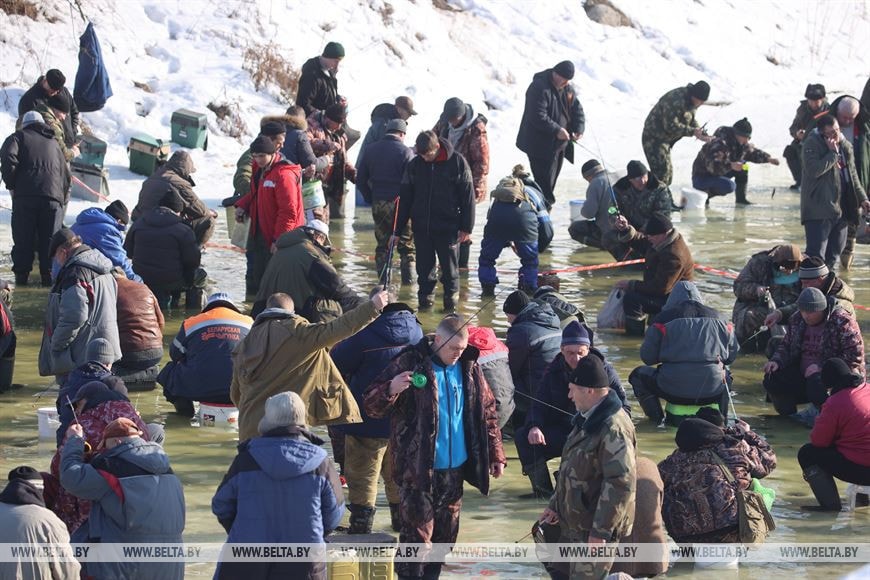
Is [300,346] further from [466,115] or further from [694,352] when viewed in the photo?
[466,115]

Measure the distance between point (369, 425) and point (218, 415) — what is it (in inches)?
84.8

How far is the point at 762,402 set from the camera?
1149cm

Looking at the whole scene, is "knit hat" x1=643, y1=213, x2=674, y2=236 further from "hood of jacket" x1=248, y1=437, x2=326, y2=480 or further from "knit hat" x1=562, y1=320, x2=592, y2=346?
"hood of jacket" x1=248, y1=437, x2=326, y2=480

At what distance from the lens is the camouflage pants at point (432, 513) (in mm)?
7617

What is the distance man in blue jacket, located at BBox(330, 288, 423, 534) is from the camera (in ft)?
27.9

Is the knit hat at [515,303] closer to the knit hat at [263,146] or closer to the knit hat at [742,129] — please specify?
the knit hat at [263,146]

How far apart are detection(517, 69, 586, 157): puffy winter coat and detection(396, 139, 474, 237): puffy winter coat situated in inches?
192

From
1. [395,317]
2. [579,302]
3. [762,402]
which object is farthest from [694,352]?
[579,302]

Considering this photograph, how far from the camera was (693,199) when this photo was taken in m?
20.0

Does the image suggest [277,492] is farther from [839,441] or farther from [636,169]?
[636,169]

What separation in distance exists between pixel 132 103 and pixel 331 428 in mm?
13895

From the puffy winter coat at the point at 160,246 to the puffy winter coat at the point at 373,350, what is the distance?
4.78 m

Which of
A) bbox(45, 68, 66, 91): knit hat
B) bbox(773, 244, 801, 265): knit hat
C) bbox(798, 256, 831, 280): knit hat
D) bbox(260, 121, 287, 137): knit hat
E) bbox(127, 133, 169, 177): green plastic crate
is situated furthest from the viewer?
bbox(127, 133, 169, 177): green plastic crate

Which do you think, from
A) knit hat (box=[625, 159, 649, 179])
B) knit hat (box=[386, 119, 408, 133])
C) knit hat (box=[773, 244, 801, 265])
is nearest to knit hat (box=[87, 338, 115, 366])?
knit hat (box=[773, 244, 801, 265])
